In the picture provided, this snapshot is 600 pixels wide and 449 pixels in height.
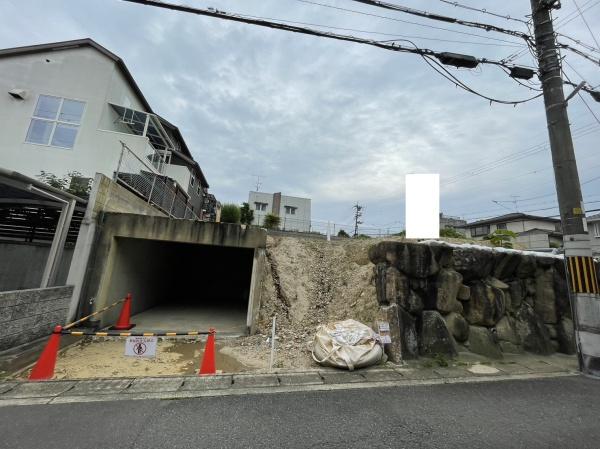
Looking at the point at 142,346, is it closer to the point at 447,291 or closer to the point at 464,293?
the point at 447,291

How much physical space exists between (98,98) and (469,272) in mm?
15685

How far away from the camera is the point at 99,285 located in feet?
19.3

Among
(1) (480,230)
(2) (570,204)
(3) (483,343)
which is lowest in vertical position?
(3) (483,343)

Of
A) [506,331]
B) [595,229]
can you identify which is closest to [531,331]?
[506,331]

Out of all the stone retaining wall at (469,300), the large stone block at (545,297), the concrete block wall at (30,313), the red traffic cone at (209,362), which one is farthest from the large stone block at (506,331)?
the concrete block wall at (30,313)

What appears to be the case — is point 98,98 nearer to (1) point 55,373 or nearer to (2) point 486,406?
(1) point 55,373

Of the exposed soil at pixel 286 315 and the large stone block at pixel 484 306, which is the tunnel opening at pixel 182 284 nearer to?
the exposed soil at pixel 286 315

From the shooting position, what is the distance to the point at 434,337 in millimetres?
5219

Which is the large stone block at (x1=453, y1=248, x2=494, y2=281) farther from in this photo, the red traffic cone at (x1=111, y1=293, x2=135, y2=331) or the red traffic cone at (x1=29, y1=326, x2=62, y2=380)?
the red traffic cone at (x1=111, y1=293, x2=135, y2=331)

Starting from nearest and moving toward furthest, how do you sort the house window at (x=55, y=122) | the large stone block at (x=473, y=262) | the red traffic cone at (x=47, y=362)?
1. the red traffic cone at (x=47, y=362)
2. the large stone block at (x=473, y=262)
3. the house window at (x=55, y=122)

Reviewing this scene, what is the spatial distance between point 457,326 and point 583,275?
7.92ft

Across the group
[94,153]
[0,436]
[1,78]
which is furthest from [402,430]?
[1,78]

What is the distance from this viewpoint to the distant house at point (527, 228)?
2258 cm

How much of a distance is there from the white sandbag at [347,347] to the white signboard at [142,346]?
2630mm
